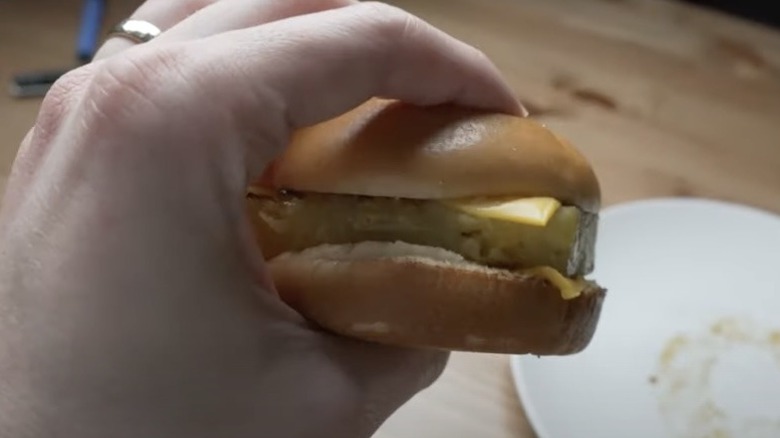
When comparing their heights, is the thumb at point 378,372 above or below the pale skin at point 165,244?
below

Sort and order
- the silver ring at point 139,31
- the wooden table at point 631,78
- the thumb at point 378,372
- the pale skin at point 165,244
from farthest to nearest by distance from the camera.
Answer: the wooden table at point 631,78, the silver ring at point 139,31, the thumb at point 378,372, the pale skin at point 165,244

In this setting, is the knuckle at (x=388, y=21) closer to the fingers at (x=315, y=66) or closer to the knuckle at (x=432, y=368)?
the fingers at (x=315, y=66)

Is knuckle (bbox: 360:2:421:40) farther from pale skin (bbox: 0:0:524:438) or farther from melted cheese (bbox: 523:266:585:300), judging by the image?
melted cheese (bbox: 523:266:585:300)

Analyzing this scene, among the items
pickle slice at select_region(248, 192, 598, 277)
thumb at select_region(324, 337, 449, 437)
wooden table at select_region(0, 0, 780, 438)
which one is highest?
pickle slice at select_region(248, 192, 598, 277)

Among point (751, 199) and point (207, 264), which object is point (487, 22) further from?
point (207, 264)

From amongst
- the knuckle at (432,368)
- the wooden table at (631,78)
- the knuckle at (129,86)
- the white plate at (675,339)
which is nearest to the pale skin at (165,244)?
the knuckle at (129,86)

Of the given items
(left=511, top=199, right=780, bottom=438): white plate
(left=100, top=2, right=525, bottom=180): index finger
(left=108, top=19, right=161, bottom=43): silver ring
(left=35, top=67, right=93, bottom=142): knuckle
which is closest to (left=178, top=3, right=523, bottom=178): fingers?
(left=100, top=2, right=525, bottom=180): index finger

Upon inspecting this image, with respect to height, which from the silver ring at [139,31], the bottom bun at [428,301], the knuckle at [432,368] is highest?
the silver ring at [139,31]

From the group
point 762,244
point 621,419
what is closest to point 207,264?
point 621,419
